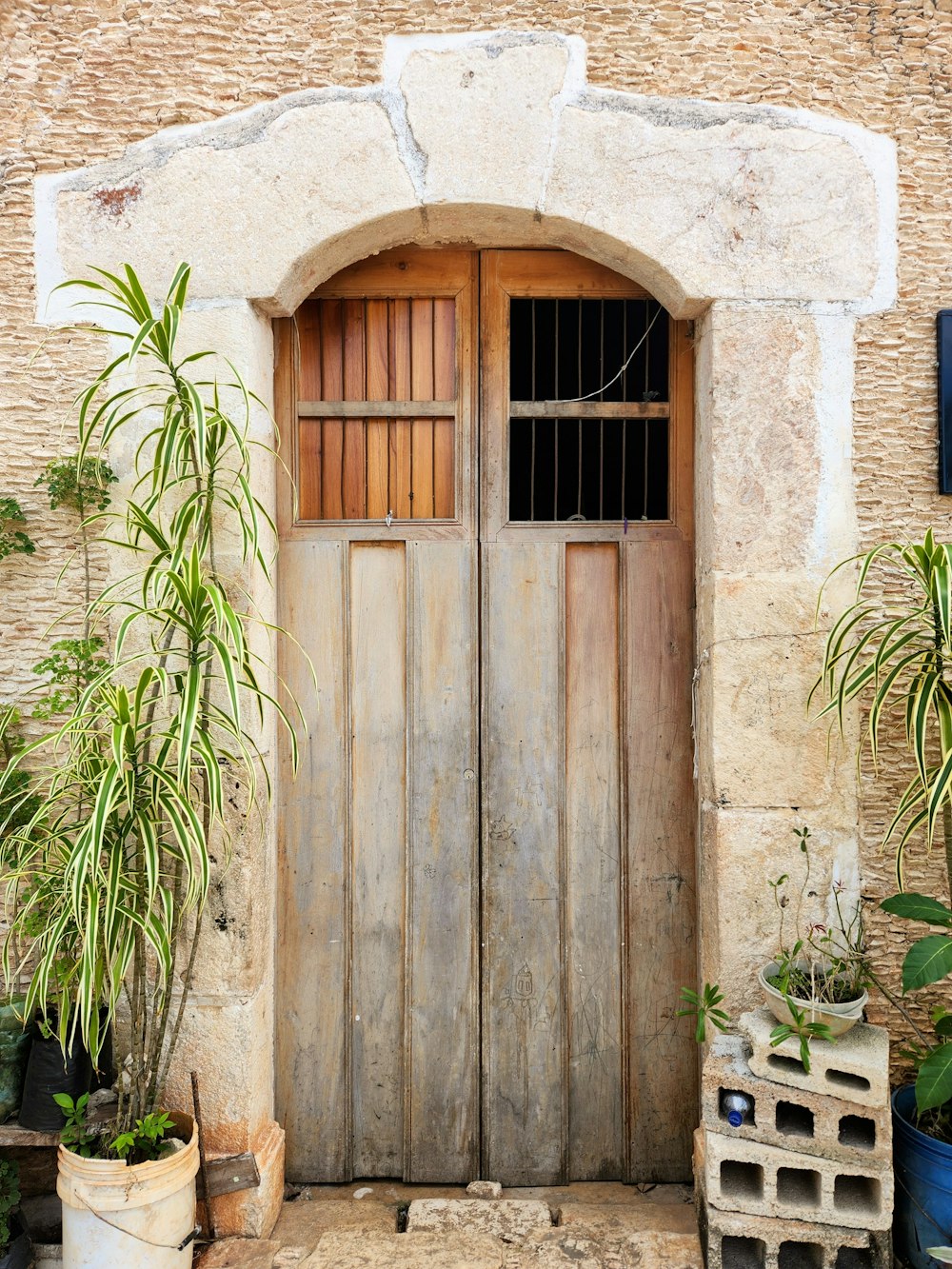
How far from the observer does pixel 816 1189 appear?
6.26 ft

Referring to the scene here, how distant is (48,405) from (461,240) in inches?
Result: 45.8

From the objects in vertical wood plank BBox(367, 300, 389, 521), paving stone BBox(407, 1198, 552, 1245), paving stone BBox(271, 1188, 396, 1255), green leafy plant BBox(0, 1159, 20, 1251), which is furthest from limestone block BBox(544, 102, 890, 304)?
green leafy plant BBox(0, 1159, 20, 1251)

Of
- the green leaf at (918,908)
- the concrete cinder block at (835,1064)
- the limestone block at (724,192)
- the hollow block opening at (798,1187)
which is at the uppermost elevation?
the limestone block at (724,192)

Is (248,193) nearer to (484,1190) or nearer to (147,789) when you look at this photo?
(147,789)

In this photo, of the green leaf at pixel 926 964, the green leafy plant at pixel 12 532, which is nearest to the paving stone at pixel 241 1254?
the green leaf at pixel 926 964

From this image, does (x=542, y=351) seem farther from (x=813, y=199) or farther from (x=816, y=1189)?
(x=816, y=1189)

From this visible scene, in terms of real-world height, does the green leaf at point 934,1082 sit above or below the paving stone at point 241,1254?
above

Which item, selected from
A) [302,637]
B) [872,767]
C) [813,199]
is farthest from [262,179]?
[872,767]

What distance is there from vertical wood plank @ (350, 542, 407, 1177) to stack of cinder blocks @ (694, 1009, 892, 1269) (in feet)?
2.83

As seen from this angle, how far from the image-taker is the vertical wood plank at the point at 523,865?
237 centimetres

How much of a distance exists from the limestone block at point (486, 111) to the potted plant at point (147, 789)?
728 millimetres

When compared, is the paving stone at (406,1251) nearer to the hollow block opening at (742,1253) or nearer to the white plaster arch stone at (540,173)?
the hollow block opening at (742,1253)

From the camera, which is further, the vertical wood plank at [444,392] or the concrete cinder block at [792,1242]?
the vertical wood plank at [444,392]

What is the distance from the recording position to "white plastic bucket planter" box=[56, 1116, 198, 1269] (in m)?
1.83
